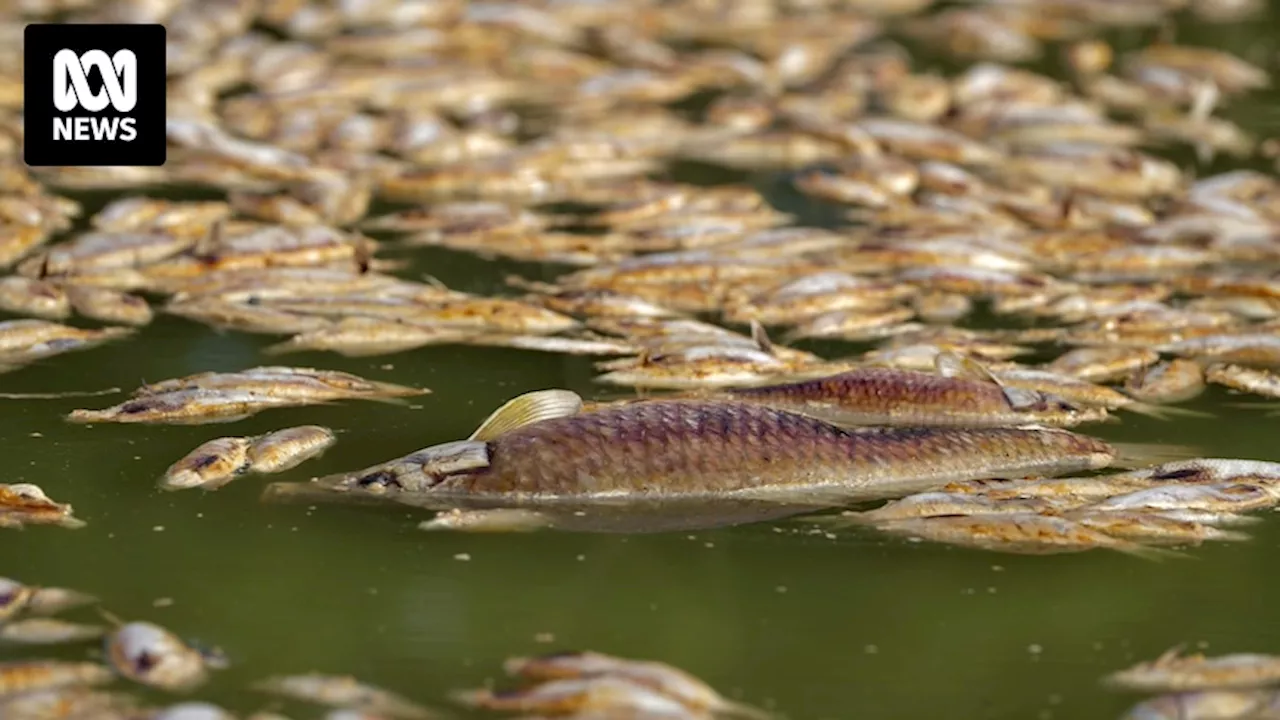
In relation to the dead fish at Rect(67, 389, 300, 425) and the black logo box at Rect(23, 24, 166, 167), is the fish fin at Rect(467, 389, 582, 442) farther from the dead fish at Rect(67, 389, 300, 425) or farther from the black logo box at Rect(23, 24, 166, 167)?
the black logo box at Rect(23, 24, 166, 167)

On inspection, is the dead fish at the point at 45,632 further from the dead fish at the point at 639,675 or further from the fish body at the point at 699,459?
the fish body at the point at 699,459

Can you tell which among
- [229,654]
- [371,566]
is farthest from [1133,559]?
[229,654]

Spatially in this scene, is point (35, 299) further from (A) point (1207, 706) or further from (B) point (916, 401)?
(A) point (1207, 706)

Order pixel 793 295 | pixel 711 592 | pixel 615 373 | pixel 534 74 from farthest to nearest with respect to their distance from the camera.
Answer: pixel 534 74, pixel 793 295, pixel 615 373, pixel 711 592

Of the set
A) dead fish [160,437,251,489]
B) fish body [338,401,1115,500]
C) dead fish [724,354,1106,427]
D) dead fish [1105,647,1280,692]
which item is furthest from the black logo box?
dead fish [1105,647,1280,692]

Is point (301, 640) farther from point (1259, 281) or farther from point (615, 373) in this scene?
point (1259, 281)

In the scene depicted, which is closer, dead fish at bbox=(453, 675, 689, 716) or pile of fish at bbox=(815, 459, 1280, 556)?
dead fish at bbox=(453, 675, 689, 716)
